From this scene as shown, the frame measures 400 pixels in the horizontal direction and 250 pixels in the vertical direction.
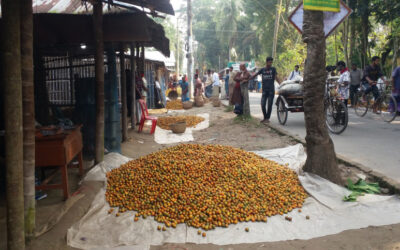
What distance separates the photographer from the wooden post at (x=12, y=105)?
94.3 inches

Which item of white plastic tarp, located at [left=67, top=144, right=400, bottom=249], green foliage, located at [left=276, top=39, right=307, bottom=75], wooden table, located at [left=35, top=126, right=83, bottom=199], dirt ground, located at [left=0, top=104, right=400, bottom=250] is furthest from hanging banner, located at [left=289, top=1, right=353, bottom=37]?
green foliage, located at [left=276, top=39, right=307, bottom=75]

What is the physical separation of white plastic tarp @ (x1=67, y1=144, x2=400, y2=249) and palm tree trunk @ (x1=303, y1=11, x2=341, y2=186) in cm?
46

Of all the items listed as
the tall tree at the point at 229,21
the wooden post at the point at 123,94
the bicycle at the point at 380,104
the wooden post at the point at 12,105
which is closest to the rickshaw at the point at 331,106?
the bicycle at the point at 380,104

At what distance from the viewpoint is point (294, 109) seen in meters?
9.02

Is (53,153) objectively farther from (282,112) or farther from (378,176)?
A: (282,112)

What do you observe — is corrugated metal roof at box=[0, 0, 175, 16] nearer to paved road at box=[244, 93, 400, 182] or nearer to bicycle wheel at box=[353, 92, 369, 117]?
paved road at box=[244, 93, 400, 182]

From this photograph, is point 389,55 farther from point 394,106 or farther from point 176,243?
point 176,243

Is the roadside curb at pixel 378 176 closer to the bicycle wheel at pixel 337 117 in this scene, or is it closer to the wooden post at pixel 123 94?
the bicycle wheel at pixel 337 117

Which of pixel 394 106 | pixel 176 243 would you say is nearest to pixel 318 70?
pixel 176 243

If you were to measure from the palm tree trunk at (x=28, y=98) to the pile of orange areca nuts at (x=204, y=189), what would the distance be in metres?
1.10

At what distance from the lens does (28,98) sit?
8.89 ft

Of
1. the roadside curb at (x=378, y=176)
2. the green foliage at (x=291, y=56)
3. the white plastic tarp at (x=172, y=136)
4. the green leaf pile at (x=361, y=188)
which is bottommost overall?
the green leaf pile at (x=361, y=188)

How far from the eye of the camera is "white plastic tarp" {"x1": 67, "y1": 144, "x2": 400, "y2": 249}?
3076 millimetres

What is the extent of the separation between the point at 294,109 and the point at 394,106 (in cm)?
286
